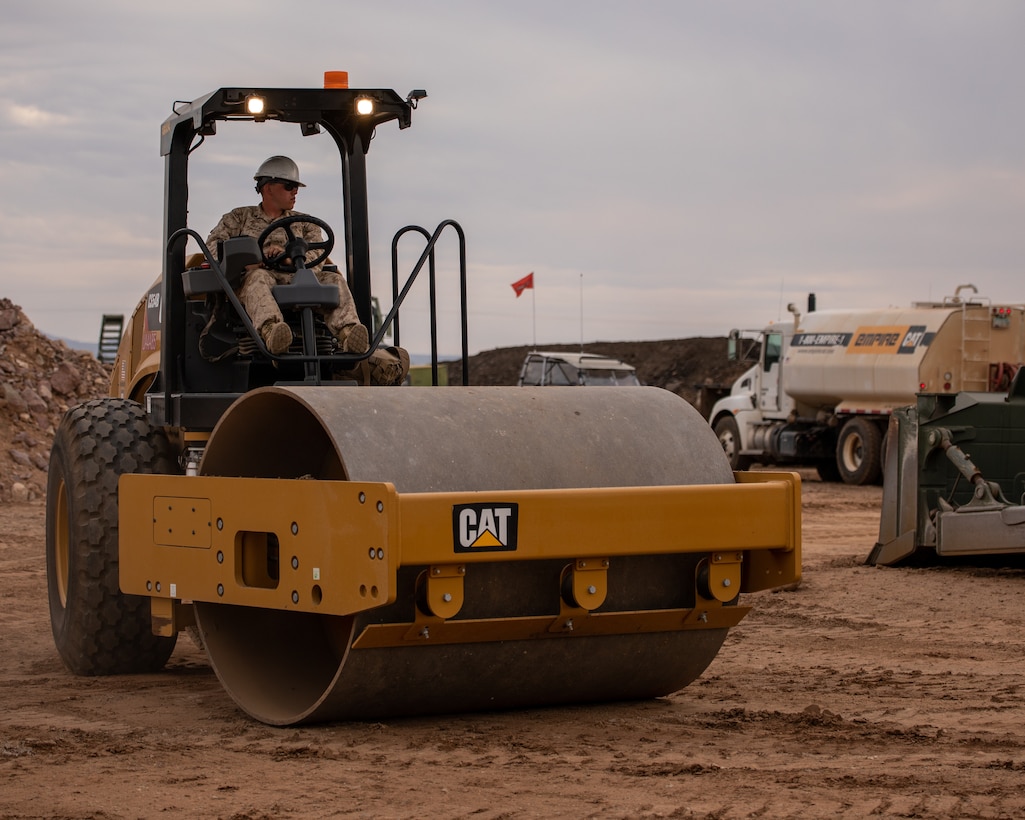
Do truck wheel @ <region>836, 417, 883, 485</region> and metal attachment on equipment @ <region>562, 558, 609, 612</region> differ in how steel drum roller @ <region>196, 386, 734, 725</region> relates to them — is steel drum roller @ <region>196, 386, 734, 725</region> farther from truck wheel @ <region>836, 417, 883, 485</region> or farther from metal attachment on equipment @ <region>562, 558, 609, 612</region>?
truck wheel @ <region>836, 417, 883, 485</region>

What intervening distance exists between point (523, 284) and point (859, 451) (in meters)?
15.1

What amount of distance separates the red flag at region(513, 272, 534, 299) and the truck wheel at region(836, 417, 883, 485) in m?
14.0

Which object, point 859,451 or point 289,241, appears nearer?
point 289,241

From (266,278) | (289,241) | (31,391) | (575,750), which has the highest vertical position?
(289,241)

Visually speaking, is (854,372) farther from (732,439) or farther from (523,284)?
(523,284)

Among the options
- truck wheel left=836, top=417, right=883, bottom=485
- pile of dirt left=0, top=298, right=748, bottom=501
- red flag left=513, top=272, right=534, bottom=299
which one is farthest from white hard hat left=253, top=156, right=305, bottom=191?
red flag left=513, top=272, right=534, bottom=299

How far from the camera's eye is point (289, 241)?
695 centimetres

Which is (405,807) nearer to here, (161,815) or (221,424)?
(161,815)

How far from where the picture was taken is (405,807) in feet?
15.3

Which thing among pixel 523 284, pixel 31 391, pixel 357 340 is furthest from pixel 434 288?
pixel 523 284

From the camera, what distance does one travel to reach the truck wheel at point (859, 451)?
2419 centimetres

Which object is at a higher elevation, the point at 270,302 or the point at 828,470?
the point at 270,302

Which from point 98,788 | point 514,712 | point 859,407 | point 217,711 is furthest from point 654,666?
point 859,407

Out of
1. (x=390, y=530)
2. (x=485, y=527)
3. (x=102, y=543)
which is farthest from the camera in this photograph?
(x=102, y=543)
